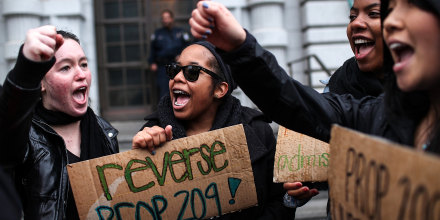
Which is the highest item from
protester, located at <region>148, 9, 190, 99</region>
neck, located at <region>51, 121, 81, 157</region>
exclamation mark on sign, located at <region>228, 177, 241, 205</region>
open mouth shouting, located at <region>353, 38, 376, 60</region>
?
A: protester, located at <region>148, 9, 190, 99</region>

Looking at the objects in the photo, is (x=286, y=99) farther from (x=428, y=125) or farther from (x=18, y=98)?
(x=18, y=98)

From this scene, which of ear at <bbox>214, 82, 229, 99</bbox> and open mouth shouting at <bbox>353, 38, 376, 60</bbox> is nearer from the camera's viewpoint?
open mouth shouting at <bbox>353, 38, 376, 60</bbox>

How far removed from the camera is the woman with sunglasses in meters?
2.29

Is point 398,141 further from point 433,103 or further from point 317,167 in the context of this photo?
point 317,167

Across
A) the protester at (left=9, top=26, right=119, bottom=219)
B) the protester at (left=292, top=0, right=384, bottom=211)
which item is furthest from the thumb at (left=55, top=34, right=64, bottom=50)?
the protester at (left=292, top=0, right=384, bottom=211)

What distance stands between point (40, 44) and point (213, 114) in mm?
1186

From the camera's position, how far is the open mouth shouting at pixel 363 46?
7.09 ft

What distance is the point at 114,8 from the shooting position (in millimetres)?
8031

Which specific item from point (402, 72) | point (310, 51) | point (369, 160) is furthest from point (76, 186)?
point (310, 51)

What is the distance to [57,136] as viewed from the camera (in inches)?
81.0

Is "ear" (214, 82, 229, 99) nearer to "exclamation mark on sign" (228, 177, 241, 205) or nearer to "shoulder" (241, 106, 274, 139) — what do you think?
"shoulder" (241, 106, 274, 139)

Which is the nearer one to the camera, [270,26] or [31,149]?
[31,149]

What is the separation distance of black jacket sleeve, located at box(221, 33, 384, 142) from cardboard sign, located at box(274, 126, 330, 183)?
40 centimetres

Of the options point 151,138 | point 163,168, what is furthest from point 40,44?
point 163,168
